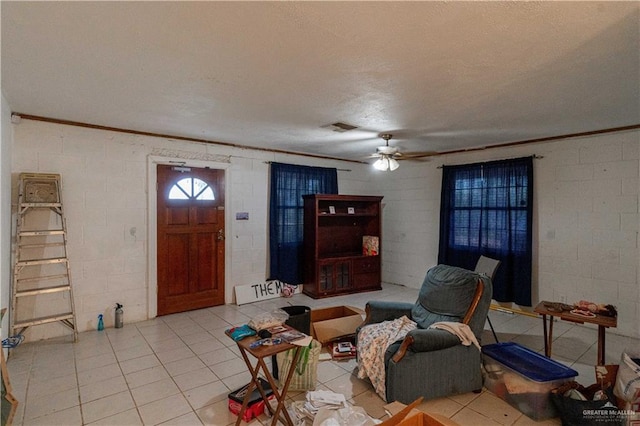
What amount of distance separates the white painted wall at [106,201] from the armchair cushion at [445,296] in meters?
3.34

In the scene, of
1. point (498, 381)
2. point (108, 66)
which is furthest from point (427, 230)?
point (108, 66)

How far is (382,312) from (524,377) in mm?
1173

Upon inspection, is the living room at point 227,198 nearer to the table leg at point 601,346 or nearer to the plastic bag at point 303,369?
the table leg at point 601,346

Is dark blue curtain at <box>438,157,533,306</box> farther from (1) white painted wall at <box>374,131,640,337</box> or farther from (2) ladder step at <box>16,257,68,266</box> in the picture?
(2) ladder step at <box>16,257,68,266</box>

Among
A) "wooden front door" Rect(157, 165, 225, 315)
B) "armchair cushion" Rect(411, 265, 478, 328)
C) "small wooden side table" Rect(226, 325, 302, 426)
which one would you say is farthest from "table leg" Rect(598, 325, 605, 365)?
Answer: "wooden front door" Rect(157, 165, 225, 315)

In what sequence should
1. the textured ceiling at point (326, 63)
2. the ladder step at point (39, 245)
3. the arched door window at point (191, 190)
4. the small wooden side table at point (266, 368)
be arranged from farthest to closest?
the arched door window at point (191, 190)
the ladder step at point (39, 245)
the small wooden side table at point (266, 368)
the textured ceiling at point (326, 63)

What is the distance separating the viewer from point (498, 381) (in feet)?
8.12

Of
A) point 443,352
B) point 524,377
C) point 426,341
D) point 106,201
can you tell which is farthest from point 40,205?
point 524,377

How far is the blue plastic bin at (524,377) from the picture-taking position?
2193mm

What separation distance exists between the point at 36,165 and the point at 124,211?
0.96 metres

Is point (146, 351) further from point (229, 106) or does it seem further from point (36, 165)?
point (229, 106)

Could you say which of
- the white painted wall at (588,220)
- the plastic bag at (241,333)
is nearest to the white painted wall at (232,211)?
the white painted wall at (588,220)

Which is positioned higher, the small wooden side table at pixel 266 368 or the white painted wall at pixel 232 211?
the white painted wall at pixel 232 211

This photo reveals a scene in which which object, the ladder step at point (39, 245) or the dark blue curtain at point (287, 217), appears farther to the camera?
the dark blue curtain at point (287, 217)
